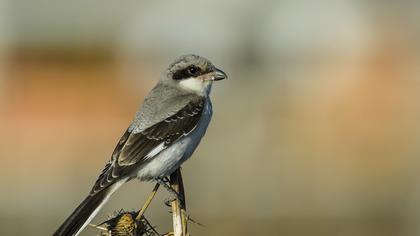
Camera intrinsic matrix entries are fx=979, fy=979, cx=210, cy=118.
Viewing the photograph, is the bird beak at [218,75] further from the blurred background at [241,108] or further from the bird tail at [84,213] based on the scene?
the blurred background at [241,108]

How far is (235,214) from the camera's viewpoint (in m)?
9.95

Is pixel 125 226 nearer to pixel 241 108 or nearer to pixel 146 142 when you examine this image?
pixel 146 142

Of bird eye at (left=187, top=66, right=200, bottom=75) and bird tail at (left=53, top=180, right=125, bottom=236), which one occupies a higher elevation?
bird eye at (left=187, top=66, right=200, bottom=75)

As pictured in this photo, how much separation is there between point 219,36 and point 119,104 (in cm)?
239

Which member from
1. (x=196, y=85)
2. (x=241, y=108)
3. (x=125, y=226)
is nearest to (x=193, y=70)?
(x=196, y=85)

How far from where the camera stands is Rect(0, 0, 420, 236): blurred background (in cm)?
1075

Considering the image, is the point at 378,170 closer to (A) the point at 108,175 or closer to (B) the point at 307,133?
(B) the point at 307,133

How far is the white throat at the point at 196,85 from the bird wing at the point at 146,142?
231 mm

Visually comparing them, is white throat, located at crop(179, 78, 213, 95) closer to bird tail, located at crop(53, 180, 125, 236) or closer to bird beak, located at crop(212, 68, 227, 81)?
bird beak, located at crop(212, 68, 227, 81)

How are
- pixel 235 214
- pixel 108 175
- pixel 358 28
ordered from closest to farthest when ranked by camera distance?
pixel 108 175 → pixel 235 214 → pixel 358 28

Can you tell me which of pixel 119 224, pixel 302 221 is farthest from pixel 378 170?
A: pixel 119 224

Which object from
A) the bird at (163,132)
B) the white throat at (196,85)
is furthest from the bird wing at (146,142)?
the white throat at (196,85)

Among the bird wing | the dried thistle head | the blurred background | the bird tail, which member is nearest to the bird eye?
the bird wing

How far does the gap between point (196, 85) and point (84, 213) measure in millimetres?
1392
